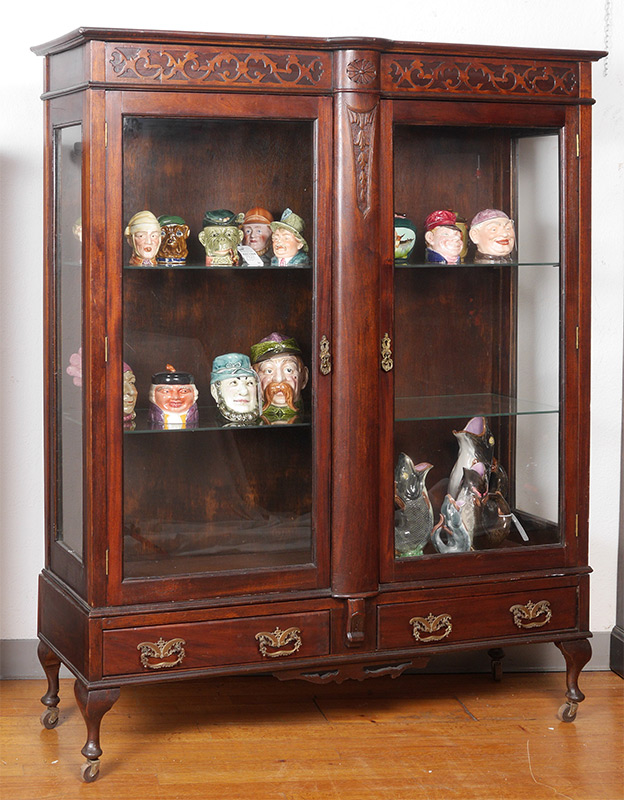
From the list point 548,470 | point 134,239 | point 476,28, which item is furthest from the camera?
point 476,28

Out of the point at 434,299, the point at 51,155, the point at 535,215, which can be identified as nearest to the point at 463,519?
the point at 434,299

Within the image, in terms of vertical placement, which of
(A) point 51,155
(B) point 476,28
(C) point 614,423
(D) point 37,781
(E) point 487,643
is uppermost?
(B) point 476,28

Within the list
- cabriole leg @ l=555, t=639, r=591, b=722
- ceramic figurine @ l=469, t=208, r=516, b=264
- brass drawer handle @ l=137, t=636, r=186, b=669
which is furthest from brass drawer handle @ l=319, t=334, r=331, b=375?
cabriole leg @ l=555, t=639, r=591, b=722

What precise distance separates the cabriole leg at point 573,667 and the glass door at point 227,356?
Result: 780 millimetres

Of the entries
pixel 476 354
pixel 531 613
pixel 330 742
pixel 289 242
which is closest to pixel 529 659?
pixel 531 613

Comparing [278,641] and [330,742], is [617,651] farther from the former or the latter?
[278,641]

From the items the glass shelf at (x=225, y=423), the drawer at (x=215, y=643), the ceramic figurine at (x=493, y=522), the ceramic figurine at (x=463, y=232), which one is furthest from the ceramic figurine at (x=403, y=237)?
the drawer at (x=215, y=643)

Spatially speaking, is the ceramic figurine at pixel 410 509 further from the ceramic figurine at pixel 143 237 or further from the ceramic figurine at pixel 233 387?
the ceramic figurine at pixel 143 237

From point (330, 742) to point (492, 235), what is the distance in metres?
1.40

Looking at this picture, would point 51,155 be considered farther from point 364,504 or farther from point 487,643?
point 487,643

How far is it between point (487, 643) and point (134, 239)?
55.2 inches

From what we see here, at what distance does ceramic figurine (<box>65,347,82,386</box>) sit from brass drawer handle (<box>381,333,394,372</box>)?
0.74 metres

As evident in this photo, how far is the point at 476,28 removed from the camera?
10.8 ft

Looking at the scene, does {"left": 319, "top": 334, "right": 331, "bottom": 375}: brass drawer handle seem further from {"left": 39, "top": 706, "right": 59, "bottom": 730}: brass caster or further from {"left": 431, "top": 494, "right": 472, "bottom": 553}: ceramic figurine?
{"left": 39, "top": 706, "right": 59, "bottom": 730}: brass caster
